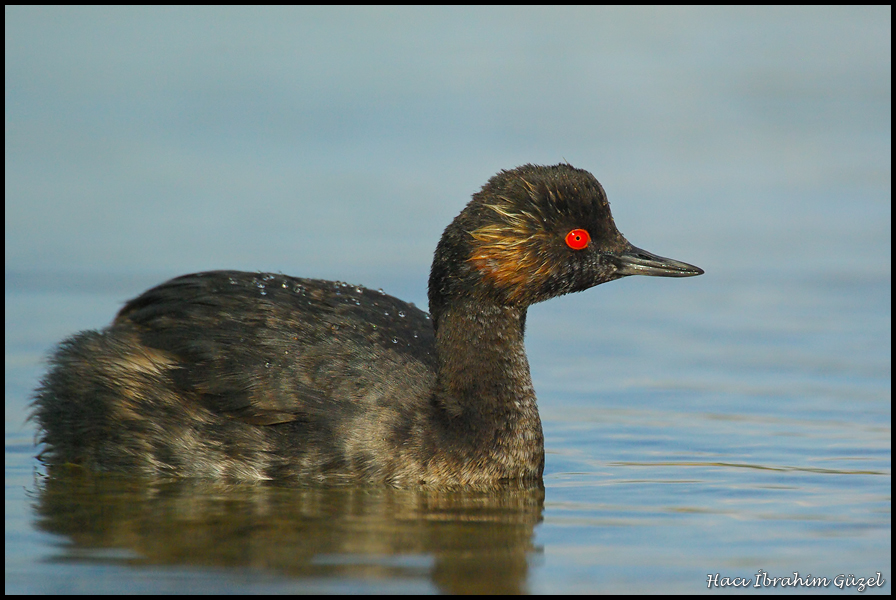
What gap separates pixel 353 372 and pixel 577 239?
1609mm

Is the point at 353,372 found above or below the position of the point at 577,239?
below

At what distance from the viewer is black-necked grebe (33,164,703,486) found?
8.20m

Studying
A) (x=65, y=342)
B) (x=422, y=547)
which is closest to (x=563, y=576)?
(x=422, y=547)

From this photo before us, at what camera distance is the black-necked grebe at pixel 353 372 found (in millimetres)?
8203

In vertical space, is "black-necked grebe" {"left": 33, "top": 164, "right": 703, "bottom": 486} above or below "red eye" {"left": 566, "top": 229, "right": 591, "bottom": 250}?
below

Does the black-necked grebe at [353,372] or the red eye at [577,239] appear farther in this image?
the red eye at [577,239]

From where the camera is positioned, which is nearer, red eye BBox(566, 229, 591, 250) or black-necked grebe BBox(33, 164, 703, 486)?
black-necked grebe BBox(33, 164, 703, 486)

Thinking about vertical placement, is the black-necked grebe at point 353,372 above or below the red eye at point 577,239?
below

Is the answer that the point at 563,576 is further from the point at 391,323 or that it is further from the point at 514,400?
the point at 391,323

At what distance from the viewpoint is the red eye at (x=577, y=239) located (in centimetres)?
858

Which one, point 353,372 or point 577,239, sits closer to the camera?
point 353,372

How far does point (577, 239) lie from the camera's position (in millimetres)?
8609

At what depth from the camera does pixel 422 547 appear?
6777 millimetres

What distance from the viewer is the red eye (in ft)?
28.1
